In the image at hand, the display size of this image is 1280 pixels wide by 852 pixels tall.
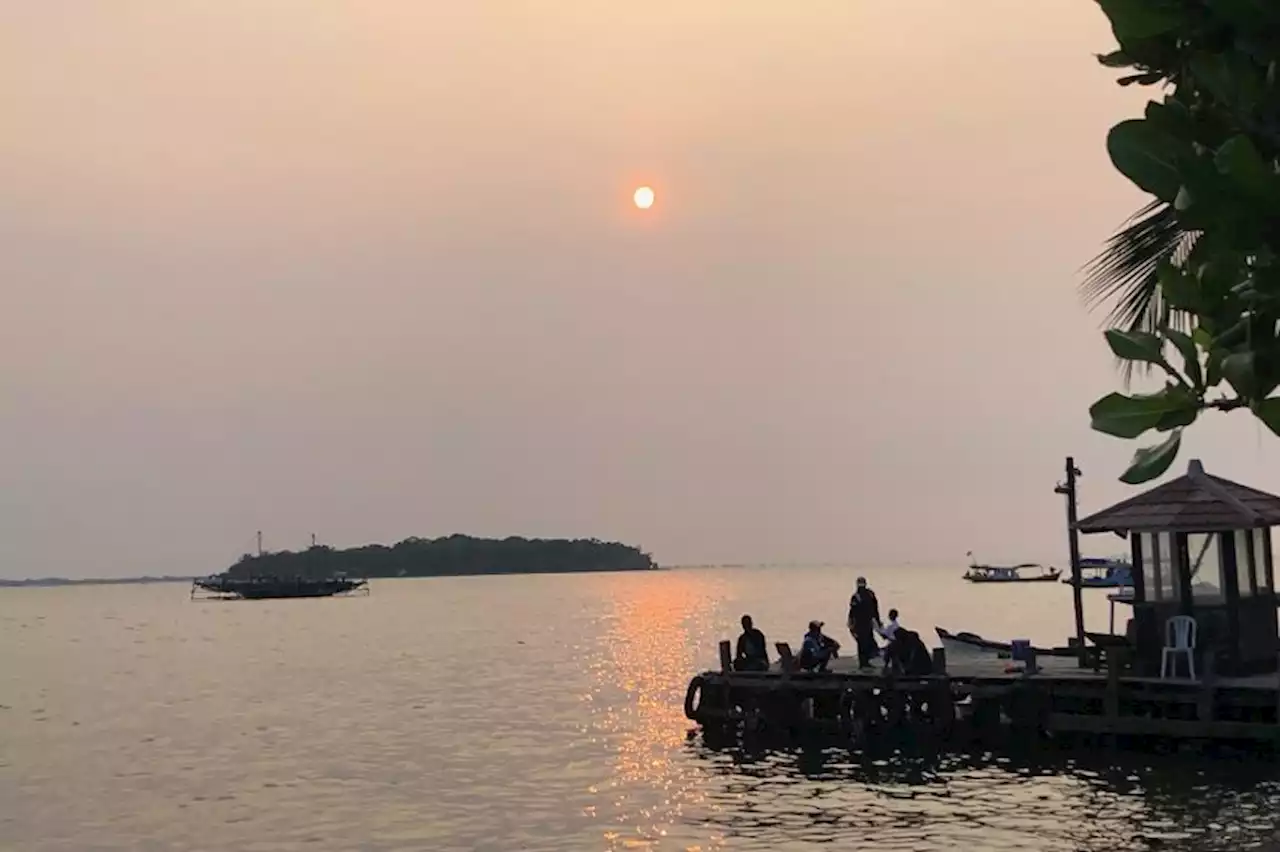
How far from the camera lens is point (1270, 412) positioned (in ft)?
11.1

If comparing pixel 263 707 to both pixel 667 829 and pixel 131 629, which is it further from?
pixel 131 629

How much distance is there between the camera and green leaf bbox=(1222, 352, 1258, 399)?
338cm

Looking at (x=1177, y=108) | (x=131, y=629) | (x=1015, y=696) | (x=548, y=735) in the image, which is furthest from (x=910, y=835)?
(x=131, y=629)

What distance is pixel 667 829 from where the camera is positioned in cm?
2416

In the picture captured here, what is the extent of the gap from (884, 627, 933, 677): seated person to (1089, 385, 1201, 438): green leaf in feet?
85.7

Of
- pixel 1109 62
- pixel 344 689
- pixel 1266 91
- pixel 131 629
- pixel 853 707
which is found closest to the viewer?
pixel 1266 91

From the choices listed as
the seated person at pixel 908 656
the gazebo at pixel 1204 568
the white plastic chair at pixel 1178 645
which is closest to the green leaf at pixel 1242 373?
the gazebo at pixel 1204 568

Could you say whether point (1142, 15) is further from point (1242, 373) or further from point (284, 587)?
point (284, 587)

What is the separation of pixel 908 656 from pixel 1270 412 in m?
26.6

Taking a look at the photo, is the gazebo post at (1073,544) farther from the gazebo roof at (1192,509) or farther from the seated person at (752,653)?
the seated person at (752,653)

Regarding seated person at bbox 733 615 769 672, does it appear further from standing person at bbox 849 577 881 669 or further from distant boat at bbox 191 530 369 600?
distant boat at bbox 191 530 369 600

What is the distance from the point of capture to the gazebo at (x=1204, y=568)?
85.8 ft

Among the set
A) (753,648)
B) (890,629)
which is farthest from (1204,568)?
(753,648)

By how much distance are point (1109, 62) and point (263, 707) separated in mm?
50050
